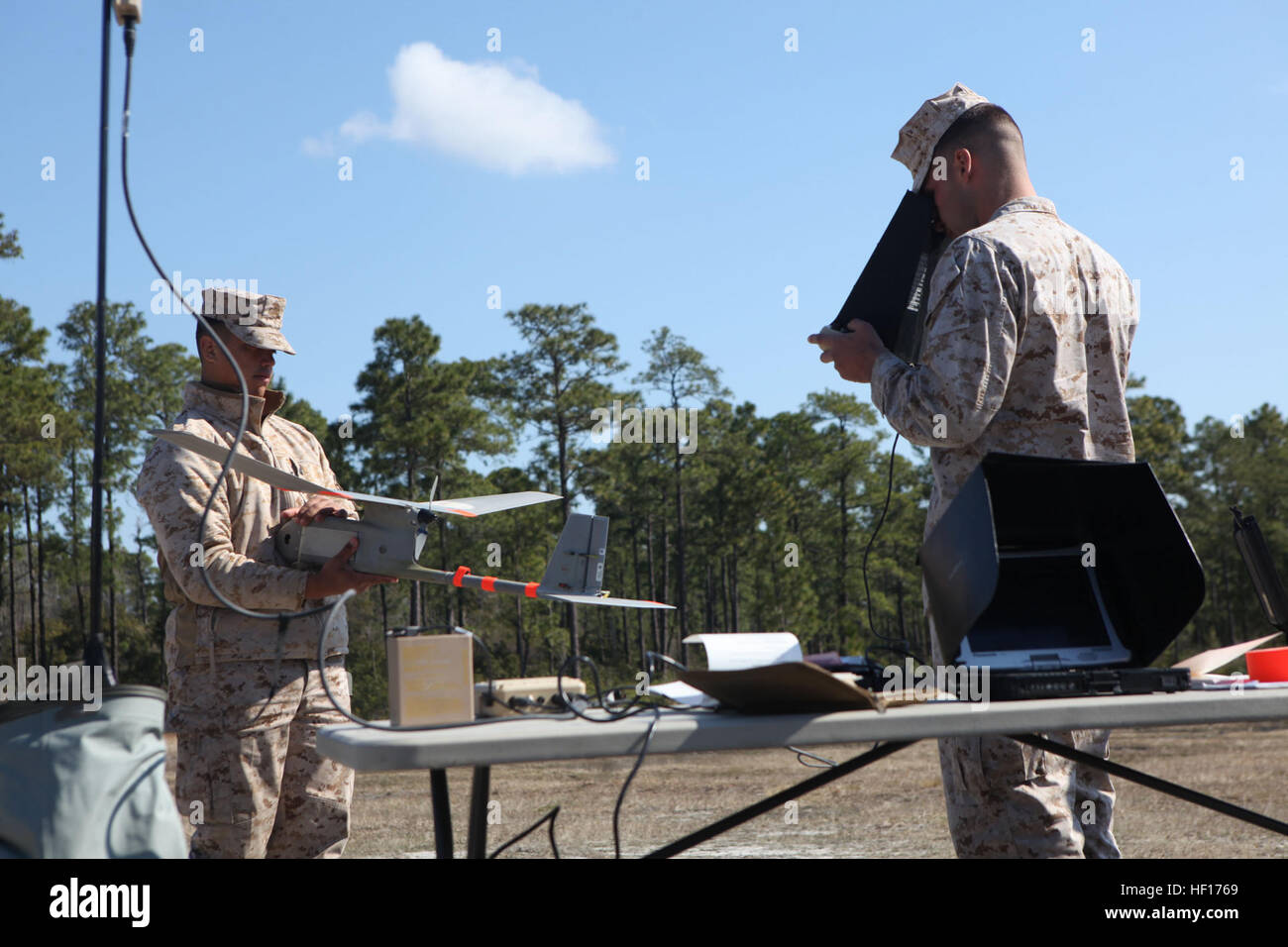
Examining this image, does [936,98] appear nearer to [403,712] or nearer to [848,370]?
Answer: [848,370]

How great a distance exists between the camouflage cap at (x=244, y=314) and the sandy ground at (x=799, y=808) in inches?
92.4

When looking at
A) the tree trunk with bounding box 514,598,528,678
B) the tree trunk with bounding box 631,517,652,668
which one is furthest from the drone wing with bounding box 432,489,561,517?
the tree trunk with bounding box 631,517,652,668

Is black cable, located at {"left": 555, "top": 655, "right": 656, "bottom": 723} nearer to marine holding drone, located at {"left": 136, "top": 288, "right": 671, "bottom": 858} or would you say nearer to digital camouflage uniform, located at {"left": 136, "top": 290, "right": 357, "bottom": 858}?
marine holding drone, located at {"left": 136, "top": 288, "right": 671, "bottom": 858}

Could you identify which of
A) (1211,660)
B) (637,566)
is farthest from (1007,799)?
(637,566)

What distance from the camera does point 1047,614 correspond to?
7.17 ft

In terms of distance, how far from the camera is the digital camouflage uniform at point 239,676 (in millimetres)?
3074

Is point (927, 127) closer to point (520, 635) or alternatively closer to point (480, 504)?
point (480, 504)

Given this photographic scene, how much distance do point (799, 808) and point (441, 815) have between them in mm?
8723

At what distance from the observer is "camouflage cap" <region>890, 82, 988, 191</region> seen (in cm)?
278

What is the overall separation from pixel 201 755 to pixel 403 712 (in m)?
1.60

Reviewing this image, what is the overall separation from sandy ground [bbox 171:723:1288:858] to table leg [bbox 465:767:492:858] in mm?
2749

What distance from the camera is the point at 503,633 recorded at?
151ft
